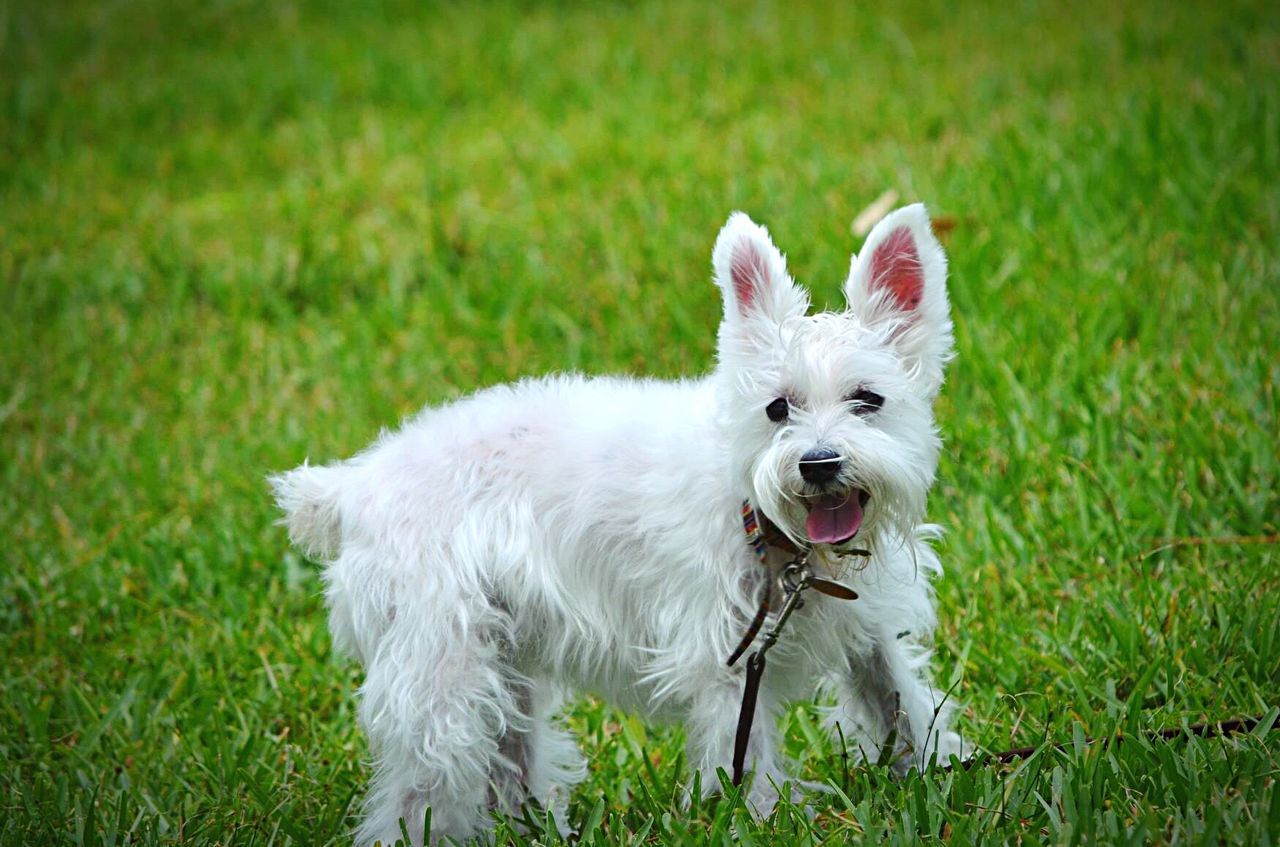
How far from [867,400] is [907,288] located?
0.32m

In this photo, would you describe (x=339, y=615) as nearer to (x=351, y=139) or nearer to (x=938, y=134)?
(x=938, y=134)

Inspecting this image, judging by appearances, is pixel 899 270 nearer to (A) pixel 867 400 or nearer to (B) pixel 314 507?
(A) pixel 867 400

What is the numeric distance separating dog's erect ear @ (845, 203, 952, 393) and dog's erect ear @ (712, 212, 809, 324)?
0.16 metres

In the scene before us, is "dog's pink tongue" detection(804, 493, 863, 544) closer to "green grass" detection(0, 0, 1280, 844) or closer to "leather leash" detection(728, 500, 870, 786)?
"leather leash" detection(728, 500, 870, 786)

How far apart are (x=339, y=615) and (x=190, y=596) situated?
5.79 feet

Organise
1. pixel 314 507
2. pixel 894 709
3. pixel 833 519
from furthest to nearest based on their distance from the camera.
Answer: pixel 314 507 < pixel 894 709 < pixel 833 519

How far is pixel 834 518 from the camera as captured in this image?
3.10 meters

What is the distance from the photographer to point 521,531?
139 inches

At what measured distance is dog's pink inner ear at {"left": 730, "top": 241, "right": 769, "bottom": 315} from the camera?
3.27 meters

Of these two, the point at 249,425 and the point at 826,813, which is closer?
the point at 826,813

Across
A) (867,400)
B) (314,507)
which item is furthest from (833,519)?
(314,507)

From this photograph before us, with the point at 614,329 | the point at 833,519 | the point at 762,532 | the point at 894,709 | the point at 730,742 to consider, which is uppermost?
the point at 833,519

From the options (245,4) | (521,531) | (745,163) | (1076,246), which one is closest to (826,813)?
(521,531)

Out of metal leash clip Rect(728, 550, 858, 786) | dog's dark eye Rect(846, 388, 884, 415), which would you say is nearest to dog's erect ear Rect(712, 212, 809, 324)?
dog's dark eye Rect(846, 388, 884, 415)
